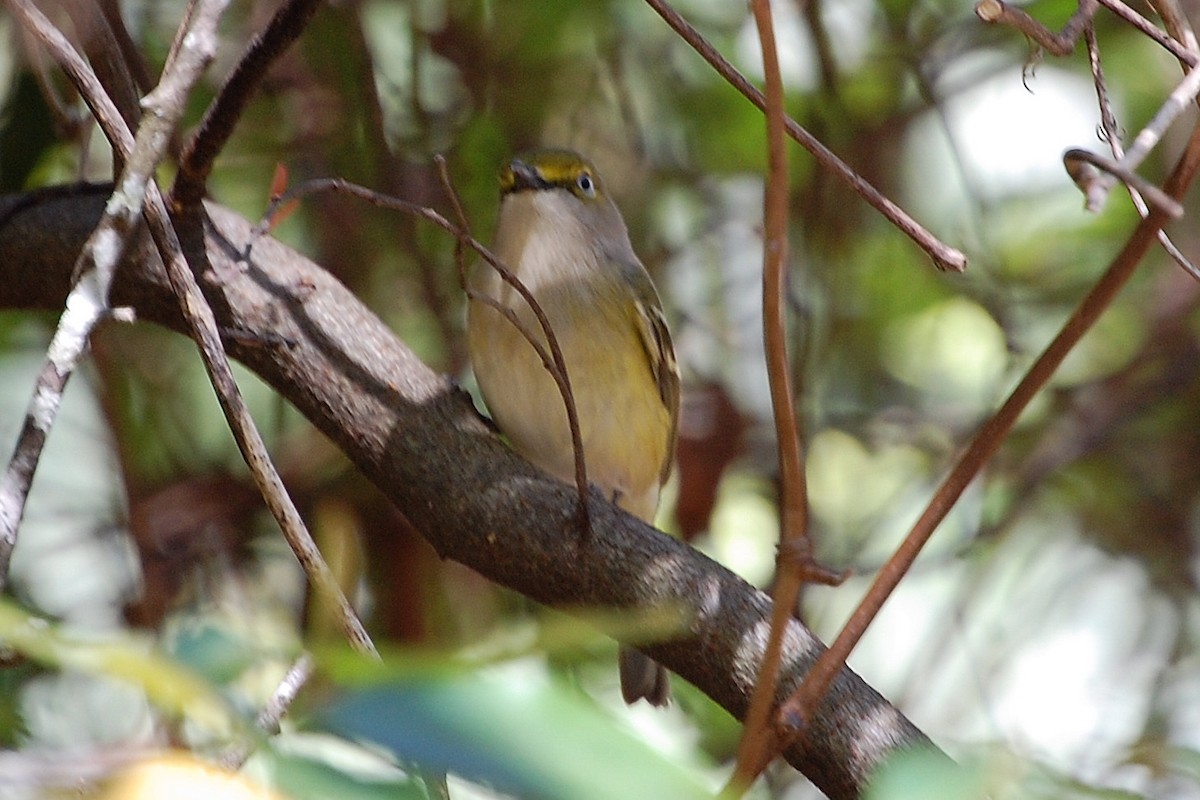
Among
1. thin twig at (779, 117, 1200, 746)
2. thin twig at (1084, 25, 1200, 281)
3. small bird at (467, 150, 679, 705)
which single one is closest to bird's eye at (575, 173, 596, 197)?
small bird at (467, 150, 679, 705)

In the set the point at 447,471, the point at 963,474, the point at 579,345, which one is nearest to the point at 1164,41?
the point at 963,474

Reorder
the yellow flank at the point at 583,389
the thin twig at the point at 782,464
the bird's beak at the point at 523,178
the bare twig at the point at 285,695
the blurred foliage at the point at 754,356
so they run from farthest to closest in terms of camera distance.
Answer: the blurred foliage at the point at 754,356 → the bird's beak at the point at 523,178 → the yellow flank at the point at 583,389 → the thin twig at the point at 782,464 → the bare twig at the point at 285,695

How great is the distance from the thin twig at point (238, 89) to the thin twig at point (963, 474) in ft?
3.37

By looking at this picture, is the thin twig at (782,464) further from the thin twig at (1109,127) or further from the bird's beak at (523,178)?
the bird's beak at (523,178)

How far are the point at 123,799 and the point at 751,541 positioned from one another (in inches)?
130

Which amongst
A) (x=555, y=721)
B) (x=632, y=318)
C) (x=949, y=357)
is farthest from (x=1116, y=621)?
(x=555, y=721)

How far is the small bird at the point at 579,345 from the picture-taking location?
3045 mm

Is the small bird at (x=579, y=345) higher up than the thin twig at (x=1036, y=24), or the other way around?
the small bird at (x=579, y=345)

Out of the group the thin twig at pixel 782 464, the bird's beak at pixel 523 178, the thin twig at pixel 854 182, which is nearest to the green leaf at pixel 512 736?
the thin twig at pixel 782 464

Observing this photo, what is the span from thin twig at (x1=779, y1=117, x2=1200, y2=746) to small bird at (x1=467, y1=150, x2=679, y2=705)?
1646 mm

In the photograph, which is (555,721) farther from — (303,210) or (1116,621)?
(1116,621)

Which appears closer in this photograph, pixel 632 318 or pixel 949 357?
pixel 632 318

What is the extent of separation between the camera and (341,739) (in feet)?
2.80

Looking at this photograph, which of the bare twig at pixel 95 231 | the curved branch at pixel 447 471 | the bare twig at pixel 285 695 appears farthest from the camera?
the curved branch at pixel 447 471
